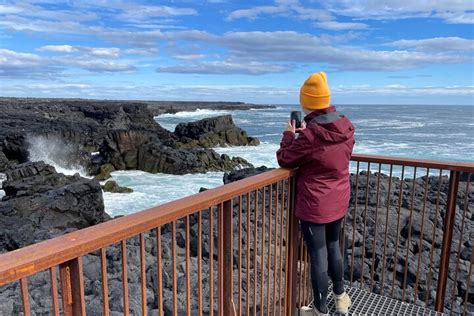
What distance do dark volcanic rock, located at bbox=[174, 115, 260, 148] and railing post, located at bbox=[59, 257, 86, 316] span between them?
105 feet

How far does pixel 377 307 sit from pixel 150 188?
1664 cm

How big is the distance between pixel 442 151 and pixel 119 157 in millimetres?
25770

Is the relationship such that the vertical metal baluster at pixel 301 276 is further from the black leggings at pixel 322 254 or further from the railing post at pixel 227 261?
the railing post at pixel 227 261

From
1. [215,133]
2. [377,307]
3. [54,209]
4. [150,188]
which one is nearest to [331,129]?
[377,307]

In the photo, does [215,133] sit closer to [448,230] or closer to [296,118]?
[448,230]

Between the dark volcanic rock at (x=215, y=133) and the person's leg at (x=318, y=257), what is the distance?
3026cm

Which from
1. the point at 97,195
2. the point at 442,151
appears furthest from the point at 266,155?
the point at 97,195

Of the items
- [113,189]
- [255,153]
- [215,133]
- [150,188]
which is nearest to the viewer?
[113,189]

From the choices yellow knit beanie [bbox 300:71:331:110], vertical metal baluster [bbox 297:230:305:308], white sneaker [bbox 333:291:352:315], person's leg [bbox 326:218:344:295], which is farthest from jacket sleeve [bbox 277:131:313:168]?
white sneaker [bbox 333:291:352:315]

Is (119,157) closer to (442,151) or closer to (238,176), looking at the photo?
(238,176)

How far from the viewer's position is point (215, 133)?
34.9 meters

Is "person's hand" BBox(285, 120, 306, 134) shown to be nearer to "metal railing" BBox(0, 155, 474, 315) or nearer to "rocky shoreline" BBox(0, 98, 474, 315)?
"metal railing" BBox(0, 155, 474, 315)

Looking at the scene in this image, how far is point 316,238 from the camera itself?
3.05 m

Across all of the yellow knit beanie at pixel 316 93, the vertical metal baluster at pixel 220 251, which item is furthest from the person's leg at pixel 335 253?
the vertical metal baluster at pixel 220 251
